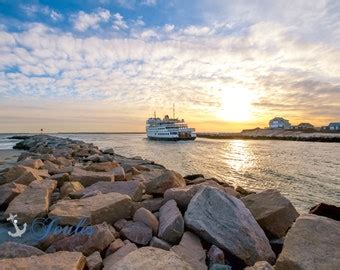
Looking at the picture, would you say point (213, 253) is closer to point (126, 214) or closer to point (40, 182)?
point (126, 214)

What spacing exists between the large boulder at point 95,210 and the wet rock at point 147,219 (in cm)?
24

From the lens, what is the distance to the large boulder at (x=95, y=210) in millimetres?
4375

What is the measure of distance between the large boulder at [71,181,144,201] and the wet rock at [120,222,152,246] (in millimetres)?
1281

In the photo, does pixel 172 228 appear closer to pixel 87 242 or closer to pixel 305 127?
pixel 87 242

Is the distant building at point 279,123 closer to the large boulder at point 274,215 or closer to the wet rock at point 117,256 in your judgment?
the large boulder at point 274,215

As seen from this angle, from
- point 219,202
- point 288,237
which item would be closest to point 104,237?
point 219,202

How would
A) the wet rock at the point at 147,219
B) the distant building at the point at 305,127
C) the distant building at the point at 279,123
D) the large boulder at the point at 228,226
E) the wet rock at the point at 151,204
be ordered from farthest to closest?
the distant building at the point at 279,123
the distant building at the point at 305,127
the wet rock at the point at 151,204
the wet rock at the point at 147,219
the large boulder at the point at 228,226

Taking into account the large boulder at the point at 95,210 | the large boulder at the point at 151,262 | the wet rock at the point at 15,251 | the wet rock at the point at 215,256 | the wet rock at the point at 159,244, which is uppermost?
the large boulder at the point at 95,210

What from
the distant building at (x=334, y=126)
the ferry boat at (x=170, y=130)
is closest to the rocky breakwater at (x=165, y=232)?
the ferry boat at (x=170, y=130)

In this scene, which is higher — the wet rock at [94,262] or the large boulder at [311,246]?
the large boulder at [311,246]

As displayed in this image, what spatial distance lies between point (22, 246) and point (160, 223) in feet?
5.91

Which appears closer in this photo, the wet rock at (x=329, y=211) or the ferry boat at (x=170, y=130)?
the wet rock at (x=329, y=211)

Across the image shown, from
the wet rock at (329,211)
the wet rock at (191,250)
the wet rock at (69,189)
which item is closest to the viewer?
the wet rock at (191,250)

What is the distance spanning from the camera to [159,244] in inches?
152
